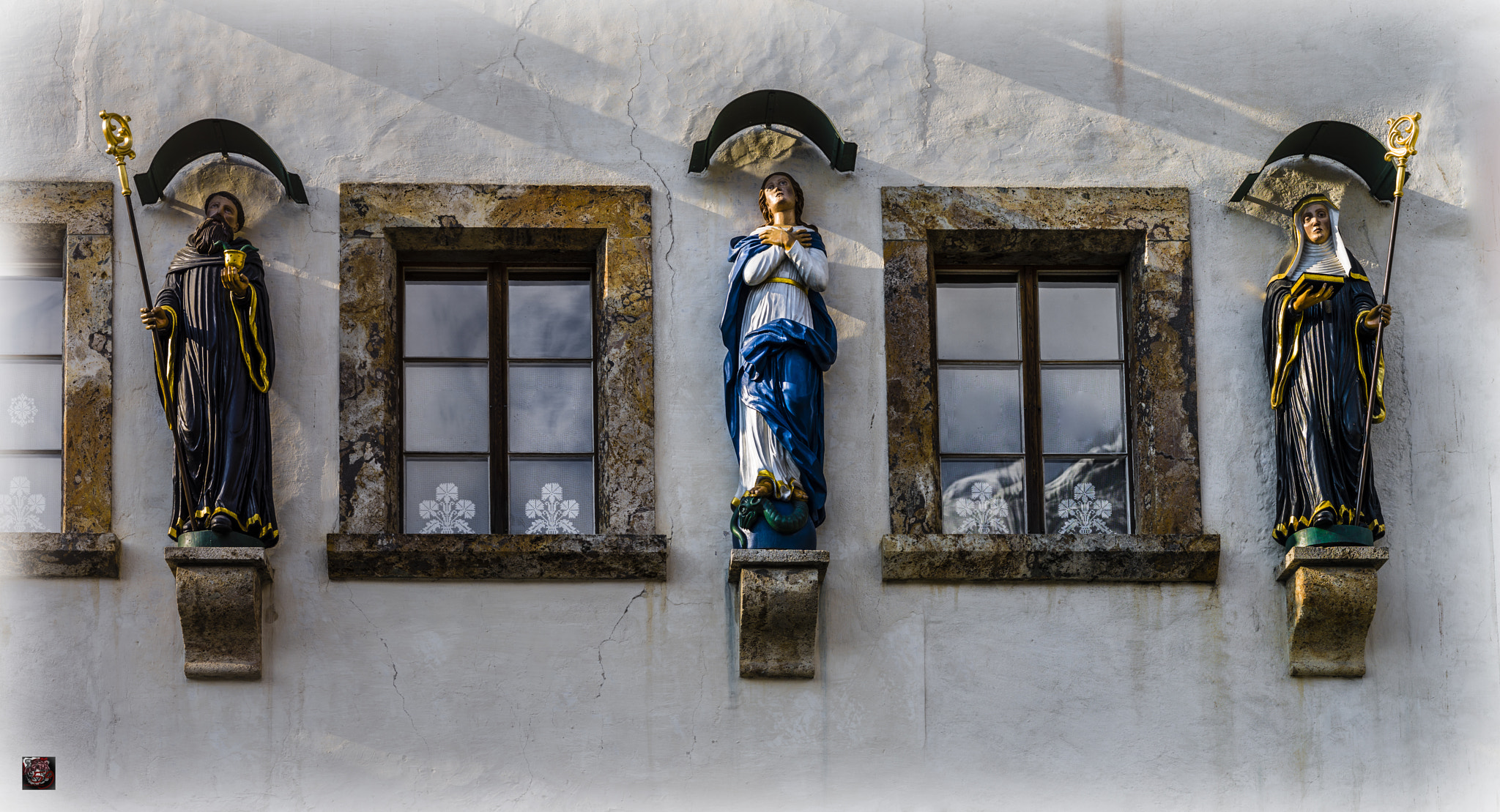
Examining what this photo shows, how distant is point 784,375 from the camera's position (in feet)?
33.5

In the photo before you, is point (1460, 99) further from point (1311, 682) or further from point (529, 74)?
point (529, 74)

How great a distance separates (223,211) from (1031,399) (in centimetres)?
390

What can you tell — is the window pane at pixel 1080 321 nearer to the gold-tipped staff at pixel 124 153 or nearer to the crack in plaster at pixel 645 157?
the crack in plaster at pixel 645 157

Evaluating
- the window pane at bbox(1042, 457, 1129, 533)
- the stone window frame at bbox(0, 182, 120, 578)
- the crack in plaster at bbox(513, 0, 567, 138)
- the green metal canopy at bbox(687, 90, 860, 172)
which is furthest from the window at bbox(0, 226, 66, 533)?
the window pane at bbox(1042, 457, 1129, 533)

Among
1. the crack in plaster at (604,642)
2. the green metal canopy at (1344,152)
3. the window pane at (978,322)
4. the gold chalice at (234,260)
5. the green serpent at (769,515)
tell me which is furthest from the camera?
the window pane at (978,322)

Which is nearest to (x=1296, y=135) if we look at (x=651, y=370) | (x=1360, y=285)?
(x=1360, y=285)

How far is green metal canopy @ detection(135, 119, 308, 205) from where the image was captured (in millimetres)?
10492

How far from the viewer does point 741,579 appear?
9.96m

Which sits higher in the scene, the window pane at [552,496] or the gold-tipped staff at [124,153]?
the gold-tipped staff at [124,153]

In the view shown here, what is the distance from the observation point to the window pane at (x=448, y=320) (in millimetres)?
10750

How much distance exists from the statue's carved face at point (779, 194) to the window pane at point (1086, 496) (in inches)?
68.2

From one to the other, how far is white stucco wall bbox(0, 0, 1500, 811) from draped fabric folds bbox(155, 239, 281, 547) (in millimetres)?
Answer: 209

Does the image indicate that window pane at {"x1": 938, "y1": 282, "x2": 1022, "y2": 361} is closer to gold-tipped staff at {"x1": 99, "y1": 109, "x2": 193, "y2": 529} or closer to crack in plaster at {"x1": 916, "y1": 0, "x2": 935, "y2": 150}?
crack in plaster at {"x1": 916, "y1": 0, "x2": 935, "y2": 150}

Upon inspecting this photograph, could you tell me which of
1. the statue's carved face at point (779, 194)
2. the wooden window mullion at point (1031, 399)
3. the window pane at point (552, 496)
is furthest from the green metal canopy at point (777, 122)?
the window pane at point (552, 496)
